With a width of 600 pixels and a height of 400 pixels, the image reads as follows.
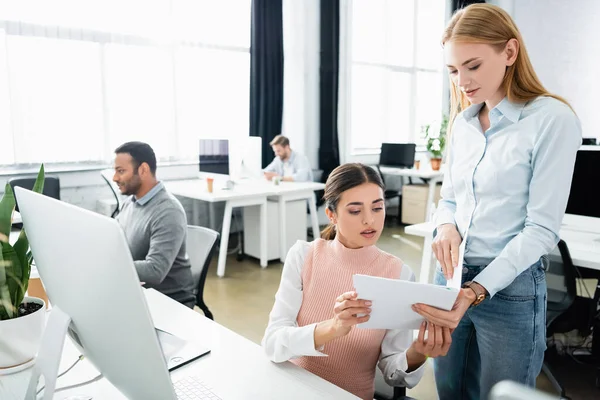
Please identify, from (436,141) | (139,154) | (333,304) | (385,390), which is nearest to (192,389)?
(333,304)

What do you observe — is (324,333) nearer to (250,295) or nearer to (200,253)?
(200,253)

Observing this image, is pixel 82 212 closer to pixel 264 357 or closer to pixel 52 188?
pixel 264 357

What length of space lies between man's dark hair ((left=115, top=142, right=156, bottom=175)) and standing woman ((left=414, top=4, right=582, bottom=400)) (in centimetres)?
152

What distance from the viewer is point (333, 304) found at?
141 cm

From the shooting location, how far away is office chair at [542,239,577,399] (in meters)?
2.12

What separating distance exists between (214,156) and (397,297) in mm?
3806

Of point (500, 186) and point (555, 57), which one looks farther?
point (555, 57)

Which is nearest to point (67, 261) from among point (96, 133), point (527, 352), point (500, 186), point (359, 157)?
point (500, 186)

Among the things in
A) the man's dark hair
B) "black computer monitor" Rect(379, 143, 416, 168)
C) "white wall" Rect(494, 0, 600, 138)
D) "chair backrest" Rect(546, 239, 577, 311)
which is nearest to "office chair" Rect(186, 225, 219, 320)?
the man's dark hair

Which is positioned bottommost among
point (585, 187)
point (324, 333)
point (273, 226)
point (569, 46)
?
point (273, 226)

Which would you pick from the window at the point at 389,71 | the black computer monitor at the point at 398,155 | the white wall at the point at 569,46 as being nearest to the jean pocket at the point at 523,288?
the window at the point at 389,71

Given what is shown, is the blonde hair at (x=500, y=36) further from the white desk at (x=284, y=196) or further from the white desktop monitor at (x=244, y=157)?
the white desk at (x=284, y=196)

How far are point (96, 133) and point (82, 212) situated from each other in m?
4.36

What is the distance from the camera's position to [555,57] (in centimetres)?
746
